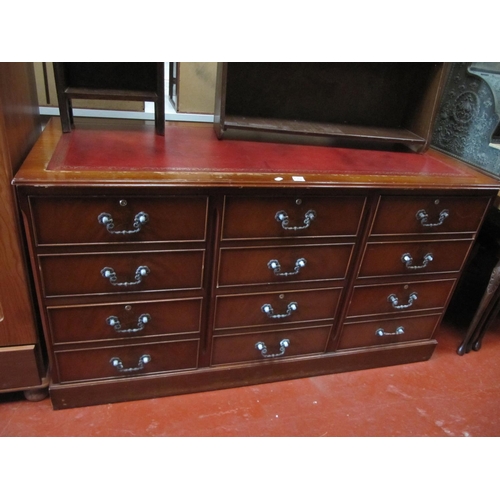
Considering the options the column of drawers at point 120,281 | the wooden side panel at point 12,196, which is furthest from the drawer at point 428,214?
the wooden side panel at point 12,196

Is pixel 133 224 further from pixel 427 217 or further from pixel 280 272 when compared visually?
pixel 427 217

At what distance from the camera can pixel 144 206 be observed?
1.09m

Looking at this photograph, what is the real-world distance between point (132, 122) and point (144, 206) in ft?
1.97

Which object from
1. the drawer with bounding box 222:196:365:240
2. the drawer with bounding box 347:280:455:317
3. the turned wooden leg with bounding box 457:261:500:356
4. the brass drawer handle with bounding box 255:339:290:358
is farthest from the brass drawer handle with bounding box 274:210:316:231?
the turned wooden leg with bounding box 457:261:500:356

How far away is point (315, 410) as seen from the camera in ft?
4.82

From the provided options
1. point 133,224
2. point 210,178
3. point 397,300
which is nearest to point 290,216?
point 210,178

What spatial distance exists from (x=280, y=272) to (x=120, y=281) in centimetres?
51

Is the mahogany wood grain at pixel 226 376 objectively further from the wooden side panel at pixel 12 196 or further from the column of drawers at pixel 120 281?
the wooden side panel at pixel 12 196

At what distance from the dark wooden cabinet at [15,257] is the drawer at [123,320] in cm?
→ 10

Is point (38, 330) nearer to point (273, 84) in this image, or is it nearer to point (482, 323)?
point (273, 84)

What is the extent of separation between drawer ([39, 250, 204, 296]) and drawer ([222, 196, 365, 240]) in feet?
0.49

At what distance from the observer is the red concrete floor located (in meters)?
1.33

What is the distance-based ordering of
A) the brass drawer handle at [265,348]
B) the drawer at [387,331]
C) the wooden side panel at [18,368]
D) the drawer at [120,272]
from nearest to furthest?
the drawer at [120,272]
the wooden side panel at [18,368]
the brass drawer handle at [265,348]
the drawer at [387,331]

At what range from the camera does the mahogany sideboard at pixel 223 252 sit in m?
1.09
